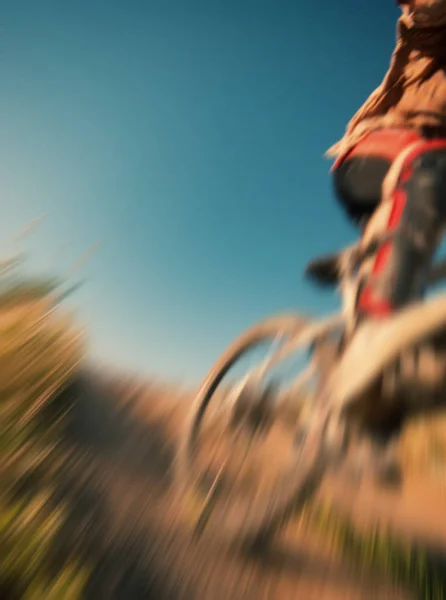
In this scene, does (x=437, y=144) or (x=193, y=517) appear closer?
(x=437, y=144)

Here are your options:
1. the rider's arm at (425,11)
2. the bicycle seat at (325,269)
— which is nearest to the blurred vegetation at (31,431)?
the bicycle seat at (325,269)

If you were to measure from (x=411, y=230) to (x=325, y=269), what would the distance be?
0.57 meters

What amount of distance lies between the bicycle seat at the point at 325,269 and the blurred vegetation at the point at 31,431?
4.88 ft

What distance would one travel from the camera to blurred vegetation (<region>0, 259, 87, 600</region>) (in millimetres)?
1319

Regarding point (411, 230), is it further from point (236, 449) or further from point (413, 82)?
point (236, 449)

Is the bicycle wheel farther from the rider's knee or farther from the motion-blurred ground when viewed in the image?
the rider's knee

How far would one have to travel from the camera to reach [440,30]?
6.34 feet

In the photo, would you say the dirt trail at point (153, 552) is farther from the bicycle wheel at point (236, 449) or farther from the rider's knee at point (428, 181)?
the rider's knee at point (428, 181)

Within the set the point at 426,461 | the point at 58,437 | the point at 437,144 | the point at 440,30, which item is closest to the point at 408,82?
the point at 440,30

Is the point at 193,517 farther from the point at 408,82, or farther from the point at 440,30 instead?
the point at 440,30

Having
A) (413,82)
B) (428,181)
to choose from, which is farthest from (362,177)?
(413,82)

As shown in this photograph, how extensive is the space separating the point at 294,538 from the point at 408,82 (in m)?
2.47

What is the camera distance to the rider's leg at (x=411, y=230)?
160 centimetres

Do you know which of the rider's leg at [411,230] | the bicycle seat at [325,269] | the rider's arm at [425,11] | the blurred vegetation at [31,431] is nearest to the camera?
Result: the blurred vegetation at [31,431]
